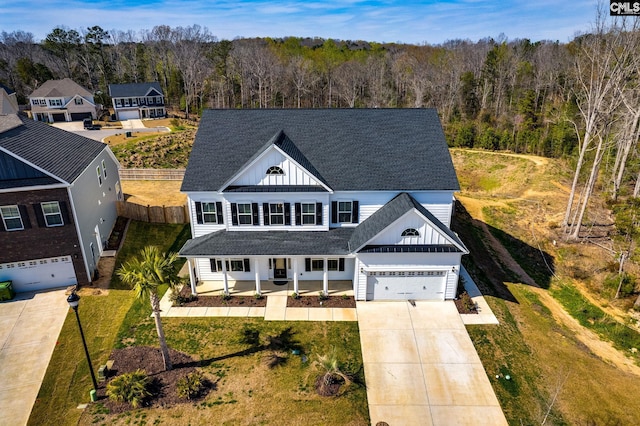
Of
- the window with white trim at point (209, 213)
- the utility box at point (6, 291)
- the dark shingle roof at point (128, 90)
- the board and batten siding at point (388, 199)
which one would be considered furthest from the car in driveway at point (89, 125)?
the board and batten siding at point (388, 199)

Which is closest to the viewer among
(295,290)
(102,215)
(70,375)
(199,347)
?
(70,375)

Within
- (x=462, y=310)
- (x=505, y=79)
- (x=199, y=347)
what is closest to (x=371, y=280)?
(x=462, y=310)

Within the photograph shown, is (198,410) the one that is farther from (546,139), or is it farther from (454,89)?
(454,89)

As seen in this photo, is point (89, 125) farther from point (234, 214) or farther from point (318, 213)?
point (318, 213)

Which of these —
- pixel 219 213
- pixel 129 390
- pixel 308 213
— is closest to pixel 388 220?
pixel 308 213

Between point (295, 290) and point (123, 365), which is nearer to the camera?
point (123, 365)

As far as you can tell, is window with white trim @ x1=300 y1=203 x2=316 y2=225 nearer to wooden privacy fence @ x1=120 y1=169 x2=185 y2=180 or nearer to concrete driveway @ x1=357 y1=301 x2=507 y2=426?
concrete driveway @ x1=357 y1=301 x2=507 y2=426
